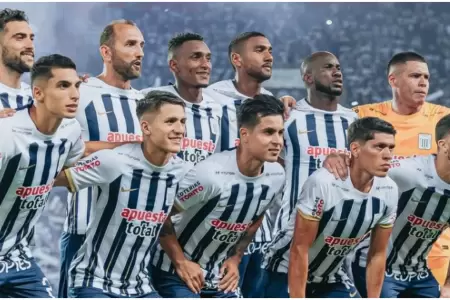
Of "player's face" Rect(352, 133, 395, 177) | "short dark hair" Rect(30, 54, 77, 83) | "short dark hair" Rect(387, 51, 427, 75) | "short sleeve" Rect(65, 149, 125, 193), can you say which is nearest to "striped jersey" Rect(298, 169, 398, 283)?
"player's face" Rect(352, 133, 395, 177)

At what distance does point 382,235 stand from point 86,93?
4.99 feet

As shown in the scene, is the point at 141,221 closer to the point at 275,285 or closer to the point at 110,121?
the point at 110,121

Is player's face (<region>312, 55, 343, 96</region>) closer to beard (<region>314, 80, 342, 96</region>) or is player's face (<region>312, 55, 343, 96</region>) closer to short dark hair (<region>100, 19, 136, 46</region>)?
beard (<region>314, 80, 342, 96</region>)

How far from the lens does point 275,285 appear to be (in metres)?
4.67

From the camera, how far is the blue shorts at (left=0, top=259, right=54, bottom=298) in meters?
3.99

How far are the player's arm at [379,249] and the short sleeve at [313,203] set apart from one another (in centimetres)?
31

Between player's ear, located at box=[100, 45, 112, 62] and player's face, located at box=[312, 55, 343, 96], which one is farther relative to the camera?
player's face, located at box=[312, 55, 343, 96]

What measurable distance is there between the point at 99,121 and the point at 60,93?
0.47 m

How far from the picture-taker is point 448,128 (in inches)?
182

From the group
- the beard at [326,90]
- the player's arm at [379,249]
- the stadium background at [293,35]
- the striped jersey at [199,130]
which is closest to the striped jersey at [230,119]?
the striped jersey at [199,130]

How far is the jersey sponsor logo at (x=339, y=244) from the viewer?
14.8ft

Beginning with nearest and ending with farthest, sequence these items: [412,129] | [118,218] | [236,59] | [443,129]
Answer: [118,218]
[443,129]
[236,59]
[412,129]

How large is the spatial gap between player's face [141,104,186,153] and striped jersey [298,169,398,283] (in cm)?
70

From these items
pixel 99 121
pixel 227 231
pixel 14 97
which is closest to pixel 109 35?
pixel 99 121
